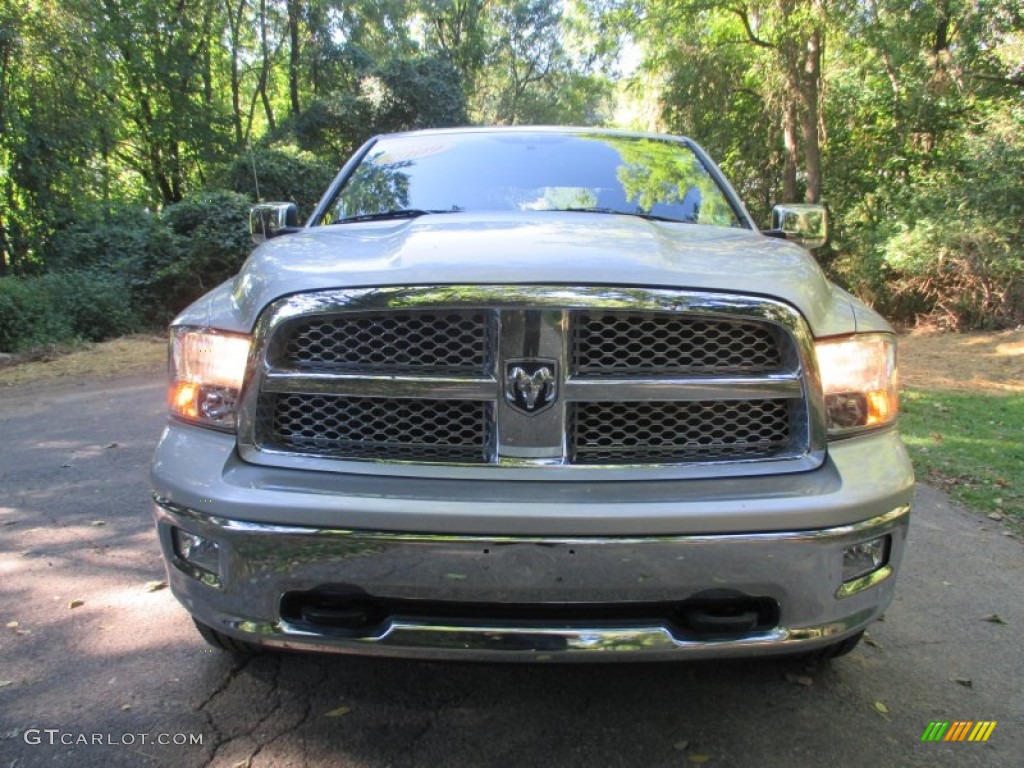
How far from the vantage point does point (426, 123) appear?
836 inches

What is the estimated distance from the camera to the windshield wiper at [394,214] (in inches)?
118

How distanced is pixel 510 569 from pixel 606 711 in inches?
31.3

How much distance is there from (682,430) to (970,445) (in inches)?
189

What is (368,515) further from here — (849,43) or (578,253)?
(849,43)

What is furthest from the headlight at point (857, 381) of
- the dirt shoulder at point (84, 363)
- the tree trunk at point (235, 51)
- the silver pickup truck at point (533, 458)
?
the tree trunk at point (235, 51)

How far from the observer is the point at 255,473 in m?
1.89

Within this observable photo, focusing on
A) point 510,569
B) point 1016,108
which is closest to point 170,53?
point 1016,108

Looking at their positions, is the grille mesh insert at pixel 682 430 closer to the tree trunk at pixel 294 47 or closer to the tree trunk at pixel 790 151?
the tree trunk at pixel 790 151

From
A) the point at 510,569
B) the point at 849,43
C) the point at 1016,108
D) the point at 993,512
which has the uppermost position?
the point at 849,43

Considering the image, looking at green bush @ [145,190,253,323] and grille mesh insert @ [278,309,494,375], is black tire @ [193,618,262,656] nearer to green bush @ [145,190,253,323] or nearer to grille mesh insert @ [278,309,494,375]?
grille mesh insert @ [278,309,494,375]

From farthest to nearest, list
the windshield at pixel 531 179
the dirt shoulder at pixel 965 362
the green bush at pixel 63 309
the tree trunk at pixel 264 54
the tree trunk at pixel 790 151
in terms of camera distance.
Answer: the tree trunk at pixel 264 54
the tree trunk at pixel 790 151
the green bush at pixel 63 309
the dirt shoulder at pixel 965 362
the windshield at pixel 531 179

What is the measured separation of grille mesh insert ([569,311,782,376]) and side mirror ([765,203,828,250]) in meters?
1.44

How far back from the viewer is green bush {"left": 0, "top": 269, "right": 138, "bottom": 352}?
9883 millimetres

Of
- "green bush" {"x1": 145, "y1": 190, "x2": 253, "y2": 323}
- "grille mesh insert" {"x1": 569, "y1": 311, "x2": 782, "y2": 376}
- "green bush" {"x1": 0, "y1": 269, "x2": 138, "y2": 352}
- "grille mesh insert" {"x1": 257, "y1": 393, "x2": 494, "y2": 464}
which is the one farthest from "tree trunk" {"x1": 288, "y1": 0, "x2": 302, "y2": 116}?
"grille mesh insert" {"x1": 569, "y1": 311, "x2": 782, "y2": 376}
